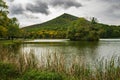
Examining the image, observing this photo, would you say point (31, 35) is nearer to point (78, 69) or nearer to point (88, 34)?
point (88, 34)

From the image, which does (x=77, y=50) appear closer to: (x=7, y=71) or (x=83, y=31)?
(x=7, y=71)

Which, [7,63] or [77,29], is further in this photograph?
[77,29]

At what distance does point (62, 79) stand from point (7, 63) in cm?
444

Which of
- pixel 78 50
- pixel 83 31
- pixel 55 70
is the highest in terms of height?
pixel 83 31

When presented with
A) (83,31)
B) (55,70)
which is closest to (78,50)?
(55,70)

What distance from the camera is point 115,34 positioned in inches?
6845

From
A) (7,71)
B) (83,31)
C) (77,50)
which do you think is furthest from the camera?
(83,31)

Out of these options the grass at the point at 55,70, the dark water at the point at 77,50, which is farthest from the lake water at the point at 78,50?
the grass at the point at 55,70

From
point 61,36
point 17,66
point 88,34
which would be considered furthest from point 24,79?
point 61,36

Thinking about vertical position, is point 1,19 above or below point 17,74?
above

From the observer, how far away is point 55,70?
14.7 metres

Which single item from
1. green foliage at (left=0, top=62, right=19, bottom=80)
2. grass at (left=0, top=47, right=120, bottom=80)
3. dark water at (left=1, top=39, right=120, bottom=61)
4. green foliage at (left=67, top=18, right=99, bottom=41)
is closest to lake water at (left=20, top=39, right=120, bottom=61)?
dark water at (left=1, top=39, right=120, bottom=61)

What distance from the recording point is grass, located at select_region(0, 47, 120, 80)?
1239cm

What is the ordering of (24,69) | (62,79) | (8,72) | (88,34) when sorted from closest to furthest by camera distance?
(62,79) → (8,72) → (24,69) → (88,34)
